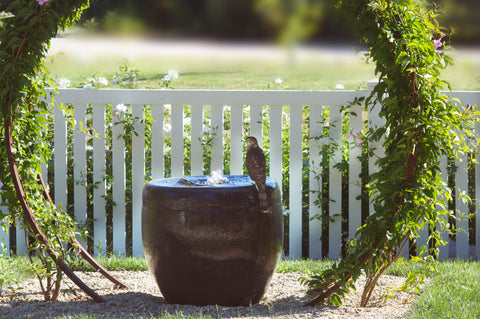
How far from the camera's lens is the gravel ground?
3141mm

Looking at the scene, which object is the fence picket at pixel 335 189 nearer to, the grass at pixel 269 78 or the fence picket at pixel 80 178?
the grass at pixel 269 78

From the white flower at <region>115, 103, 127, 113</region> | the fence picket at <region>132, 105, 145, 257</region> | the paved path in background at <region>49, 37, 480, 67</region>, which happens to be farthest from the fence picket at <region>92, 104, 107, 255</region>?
the paved path in background at <region>49, 37, 480, 67</region>

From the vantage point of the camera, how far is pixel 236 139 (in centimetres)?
481

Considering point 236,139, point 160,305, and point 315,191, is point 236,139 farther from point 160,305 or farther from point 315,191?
point 160,305

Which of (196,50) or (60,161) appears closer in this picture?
(60,161)

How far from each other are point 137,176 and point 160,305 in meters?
1.70

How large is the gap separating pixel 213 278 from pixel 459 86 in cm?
1092

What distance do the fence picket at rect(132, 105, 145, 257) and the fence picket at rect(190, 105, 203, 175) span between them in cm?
39

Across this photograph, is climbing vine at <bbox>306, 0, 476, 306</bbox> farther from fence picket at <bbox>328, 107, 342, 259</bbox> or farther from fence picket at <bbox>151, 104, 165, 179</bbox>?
fence picket at <bbox>151, 104, 165, 179</bbox>

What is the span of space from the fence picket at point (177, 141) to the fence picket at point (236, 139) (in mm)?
398

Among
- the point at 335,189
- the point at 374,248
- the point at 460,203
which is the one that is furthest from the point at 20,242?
the point at 460,203

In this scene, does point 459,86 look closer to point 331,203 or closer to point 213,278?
point 331,203

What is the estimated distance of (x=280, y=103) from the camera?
4.69m

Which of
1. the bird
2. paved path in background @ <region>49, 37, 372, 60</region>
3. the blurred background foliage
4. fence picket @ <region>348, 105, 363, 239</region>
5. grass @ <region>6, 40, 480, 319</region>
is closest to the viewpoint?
the bird
